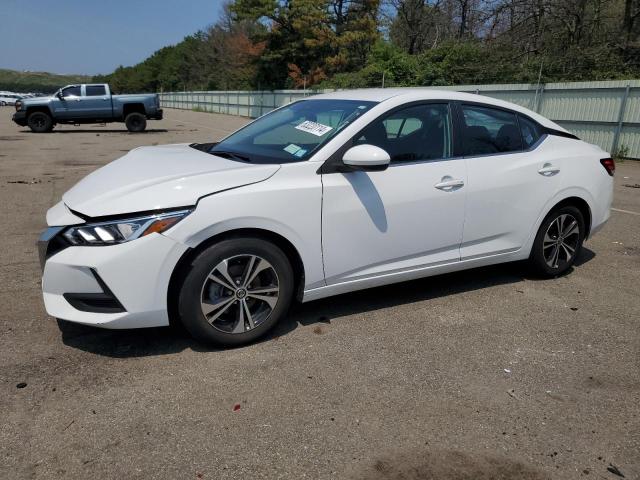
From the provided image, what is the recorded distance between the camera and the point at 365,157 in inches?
133

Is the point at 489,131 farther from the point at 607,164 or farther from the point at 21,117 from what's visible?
the point at 21,117

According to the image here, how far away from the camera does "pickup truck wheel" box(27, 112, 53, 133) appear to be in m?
21.8

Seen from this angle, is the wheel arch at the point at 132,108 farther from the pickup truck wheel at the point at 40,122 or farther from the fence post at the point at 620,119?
the fence post at the point at 620,119

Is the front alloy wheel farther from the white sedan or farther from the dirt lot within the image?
the dirt lot

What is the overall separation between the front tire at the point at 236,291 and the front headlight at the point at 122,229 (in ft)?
0.94

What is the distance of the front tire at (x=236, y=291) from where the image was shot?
312cm

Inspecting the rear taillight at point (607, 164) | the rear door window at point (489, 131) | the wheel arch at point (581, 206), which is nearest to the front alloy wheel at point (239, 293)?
the rear door window at point (489, 131)

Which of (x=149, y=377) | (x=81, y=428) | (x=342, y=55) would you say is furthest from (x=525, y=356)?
(x=342, y=55)

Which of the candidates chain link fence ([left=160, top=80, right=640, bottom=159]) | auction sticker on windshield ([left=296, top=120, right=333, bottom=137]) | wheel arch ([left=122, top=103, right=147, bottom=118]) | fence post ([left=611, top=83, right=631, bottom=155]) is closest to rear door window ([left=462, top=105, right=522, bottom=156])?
auction sticker on windshield ([left=296, top=120, right=333, bottom=137])

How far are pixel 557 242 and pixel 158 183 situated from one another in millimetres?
3413

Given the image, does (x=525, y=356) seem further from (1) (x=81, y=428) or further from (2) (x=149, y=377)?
(1) (x=81, y=428)

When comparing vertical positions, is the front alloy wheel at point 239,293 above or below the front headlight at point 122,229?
below

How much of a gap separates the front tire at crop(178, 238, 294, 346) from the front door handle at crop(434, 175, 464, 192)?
1.27 meters

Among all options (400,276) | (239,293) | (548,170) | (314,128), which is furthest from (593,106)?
(239,293)
